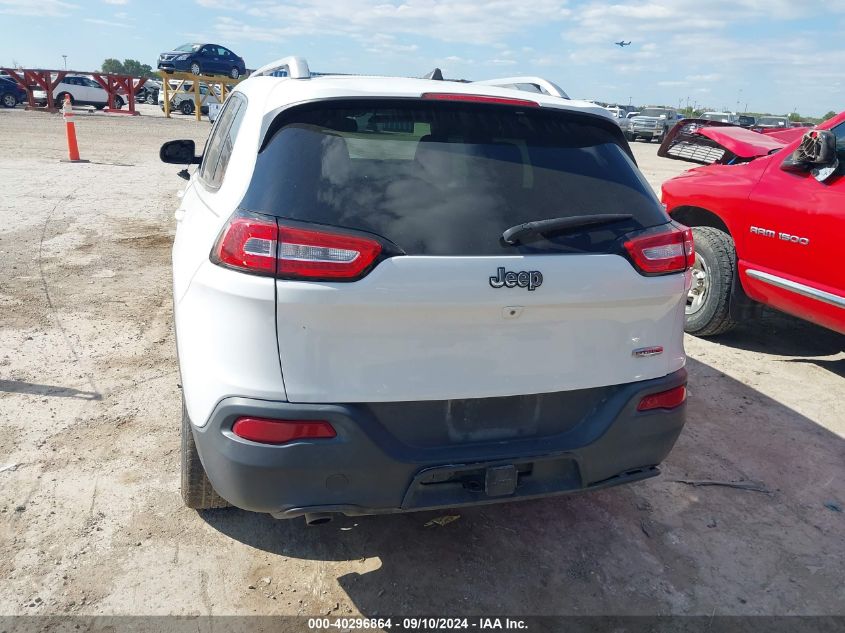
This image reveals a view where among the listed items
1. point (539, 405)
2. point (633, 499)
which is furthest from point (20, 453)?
point (633, 499)

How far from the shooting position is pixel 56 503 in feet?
9.86

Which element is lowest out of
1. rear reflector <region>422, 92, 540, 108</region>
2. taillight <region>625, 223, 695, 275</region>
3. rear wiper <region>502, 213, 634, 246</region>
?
taillight <region>625, 223, 695, 275</region>

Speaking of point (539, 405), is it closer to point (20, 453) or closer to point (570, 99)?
point (570, 99)

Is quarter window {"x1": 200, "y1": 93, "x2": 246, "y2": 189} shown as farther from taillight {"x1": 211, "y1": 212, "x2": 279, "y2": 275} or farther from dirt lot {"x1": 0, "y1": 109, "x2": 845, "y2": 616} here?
dirt lot {"x1": 0, "y1": 109, "x2": 845, "y2": 616}

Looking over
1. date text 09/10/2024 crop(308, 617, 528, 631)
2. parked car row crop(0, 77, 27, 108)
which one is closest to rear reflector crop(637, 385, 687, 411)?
date text 09/10/2024 crop(308, 617, 528, 631)

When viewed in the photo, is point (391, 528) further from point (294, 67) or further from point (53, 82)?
point (53, 82)

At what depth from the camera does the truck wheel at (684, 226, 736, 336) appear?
5215mm

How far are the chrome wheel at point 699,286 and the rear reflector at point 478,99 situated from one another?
3433 mm

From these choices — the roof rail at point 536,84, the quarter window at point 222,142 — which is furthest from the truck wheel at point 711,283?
the quarter window at point 222,142

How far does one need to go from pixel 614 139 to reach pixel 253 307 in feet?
5.26

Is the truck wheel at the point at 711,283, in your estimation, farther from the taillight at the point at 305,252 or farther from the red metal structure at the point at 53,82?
the red metal structure at the point at 53,82

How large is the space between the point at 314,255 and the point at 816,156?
12.9ft

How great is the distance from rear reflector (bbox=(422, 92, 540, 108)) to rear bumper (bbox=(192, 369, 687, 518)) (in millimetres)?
1132

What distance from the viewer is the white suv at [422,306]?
2084 millimetres
